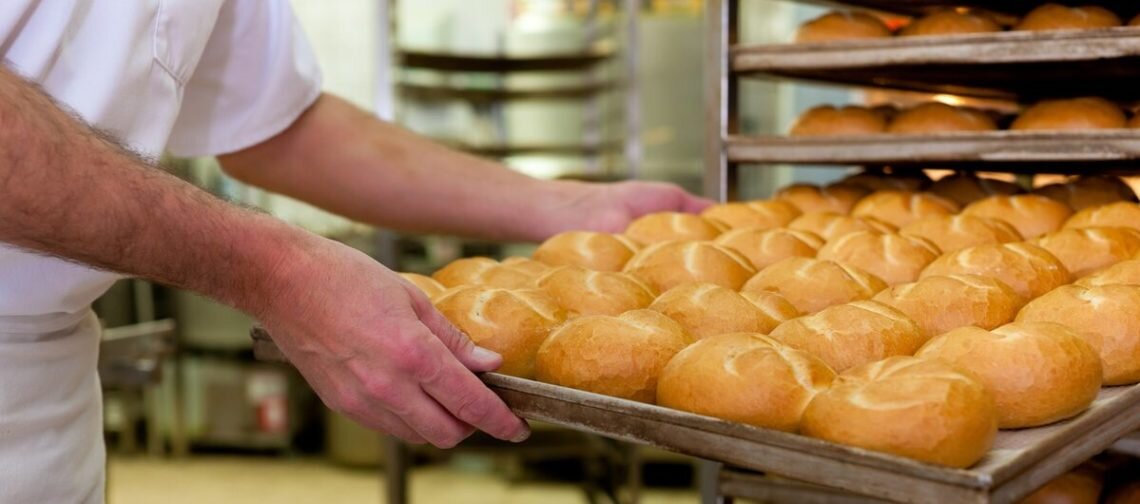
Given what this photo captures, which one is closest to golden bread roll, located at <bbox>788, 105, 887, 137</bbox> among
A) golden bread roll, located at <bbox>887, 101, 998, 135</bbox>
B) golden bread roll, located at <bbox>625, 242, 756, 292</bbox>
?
golden bread roll, located at <bbox>887, 101, 998, 135</bbox>

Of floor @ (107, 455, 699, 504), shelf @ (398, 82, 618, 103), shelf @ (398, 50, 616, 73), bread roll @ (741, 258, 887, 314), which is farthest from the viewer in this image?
floor @ (107, 455, 699, 504)

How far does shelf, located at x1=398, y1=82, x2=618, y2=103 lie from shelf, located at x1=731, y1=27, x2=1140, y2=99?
2385mm

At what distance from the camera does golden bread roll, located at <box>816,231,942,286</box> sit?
1313mm

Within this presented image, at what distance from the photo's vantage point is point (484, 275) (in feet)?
4.36

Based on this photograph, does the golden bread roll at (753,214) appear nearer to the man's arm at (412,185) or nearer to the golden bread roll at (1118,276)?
the man's arm at (412,185)

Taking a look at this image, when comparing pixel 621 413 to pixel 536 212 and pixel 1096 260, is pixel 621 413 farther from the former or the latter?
pixel 536 212

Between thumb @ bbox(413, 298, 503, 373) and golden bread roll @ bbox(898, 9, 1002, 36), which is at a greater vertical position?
golden bread roll @ bbox(898, 9, 1002, 36)

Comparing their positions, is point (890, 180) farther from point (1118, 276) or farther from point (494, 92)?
point (494, 92)

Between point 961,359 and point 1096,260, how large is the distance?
460mm

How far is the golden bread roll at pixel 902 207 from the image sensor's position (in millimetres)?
1632

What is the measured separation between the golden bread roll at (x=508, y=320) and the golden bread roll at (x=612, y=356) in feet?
0.15

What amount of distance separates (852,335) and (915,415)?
0.22 meters

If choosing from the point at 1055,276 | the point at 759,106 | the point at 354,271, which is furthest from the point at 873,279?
the point at 759,106

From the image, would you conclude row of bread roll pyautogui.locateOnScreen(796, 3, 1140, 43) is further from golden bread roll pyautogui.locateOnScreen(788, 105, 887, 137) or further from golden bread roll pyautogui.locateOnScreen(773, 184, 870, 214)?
golden bread roll pyautogui.locateOnScreen(773, 184, 870, 214)
